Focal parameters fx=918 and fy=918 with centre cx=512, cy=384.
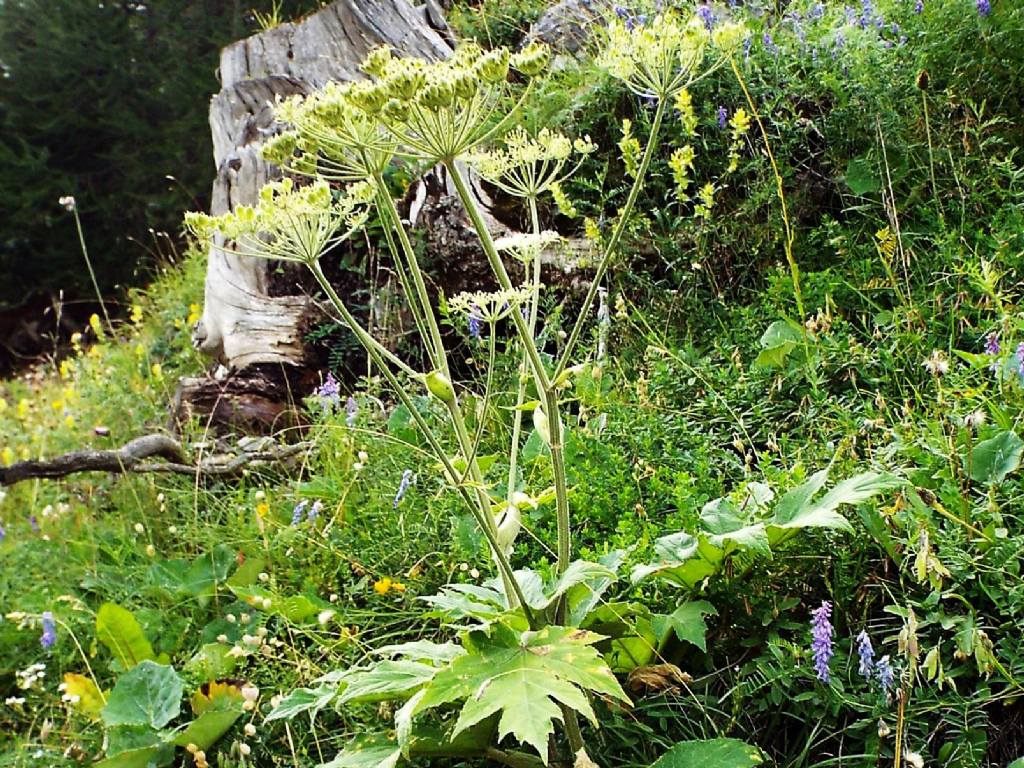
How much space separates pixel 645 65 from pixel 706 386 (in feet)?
4.62

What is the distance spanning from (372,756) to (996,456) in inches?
56.7

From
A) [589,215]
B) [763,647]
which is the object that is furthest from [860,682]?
[589,215]

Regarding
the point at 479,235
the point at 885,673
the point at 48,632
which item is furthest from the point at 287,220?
the point at 48,632

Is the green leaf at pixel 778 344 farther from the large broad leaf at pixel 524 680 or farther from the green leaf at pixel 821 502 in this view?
the large broad leaf at pixel 524 680

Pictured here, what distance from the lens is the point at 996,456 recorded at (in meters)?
1.96

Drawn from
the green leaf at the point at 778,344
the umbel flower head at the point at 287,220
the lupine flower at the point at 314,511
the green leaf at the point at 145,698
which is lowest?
the green leaf at the point at 145,698

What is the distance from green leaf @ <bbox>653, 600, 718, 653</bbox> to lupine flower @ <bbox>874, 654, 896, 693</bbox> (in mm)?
328

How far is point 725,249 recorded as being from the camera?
347 cm

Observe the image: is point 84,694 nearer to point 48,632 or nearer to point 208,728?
point 48,632

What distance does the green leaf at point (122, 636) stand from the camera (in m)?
2.70

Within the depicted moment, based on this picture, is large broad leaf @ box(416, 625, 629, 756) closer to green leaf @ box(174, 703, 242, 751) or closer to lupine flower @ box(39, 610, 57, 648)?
green leaf @ box(174, 703, 242, 751)

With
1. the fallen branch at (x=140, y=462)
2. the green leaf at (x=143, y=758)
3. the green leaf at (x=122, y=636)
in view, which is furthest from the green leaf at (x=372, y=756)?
the fallen branch at (x=140, y=462)

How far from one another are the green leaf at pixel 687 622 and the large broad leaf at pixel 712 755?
0.20 metres

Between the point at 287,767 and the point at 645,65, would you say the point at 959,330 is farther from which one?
the point at 287,767
